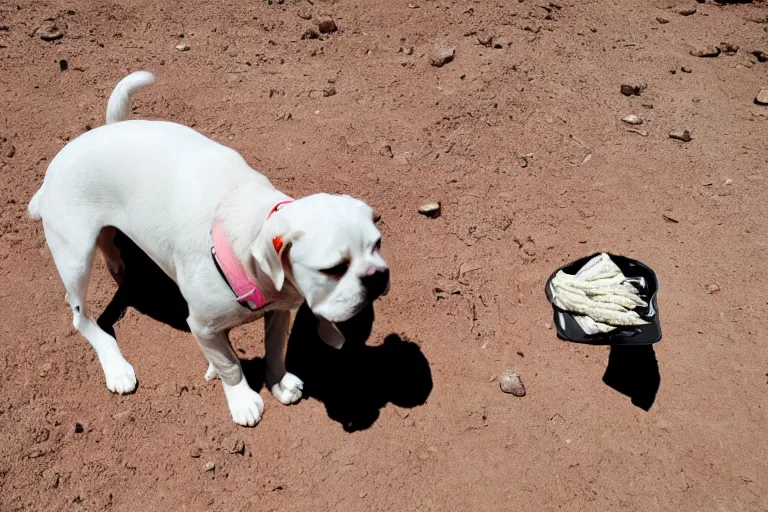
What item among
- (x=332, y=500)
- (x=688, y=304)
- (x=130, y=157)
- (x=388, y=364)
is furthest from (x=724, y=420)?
(x=130, y=157)

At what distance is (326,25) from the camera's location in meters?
5.57

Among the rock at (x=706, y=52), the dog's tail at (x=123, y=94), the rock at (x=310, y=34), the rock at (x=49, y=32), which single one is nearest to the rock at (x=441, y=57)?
the rock at (x=310, y=34)

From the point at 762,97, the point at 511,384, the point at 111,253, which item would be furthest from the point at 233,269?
the point at 762,97

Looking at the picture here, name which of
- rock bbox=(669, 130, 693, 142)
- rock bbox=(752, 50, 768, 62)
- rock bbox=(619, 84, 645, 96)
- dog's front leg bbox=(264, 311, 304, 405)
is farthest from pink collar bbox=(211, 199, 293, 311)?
rock bbox=(752, 50, 768, 62)

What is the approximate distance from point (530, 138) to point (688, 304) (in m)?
1.73

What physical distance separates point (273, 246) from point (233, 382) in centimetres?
127

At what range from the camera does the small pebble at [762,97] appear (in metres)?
5.20

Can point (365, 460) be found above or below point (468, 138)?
below

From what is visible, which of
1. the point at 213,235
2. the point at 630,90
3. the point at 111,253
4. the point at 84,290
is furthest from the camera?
the point at 630,90

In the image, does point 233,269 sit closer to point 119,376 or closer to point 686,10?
point 119,376

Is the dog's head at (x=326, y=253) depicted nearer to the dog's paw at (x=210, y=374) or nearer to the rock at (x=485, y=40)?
the dog's paw at (x=210, y=374)

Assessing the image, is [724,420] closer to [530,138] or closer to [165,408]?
[530,138]

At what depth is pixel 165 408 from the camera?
3412mm

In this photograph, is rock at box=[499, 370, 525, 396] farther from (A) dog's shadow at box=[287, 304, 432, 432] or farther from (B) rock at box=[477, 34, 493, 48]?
(B) rock at box=[477, 34, 493, 48]
